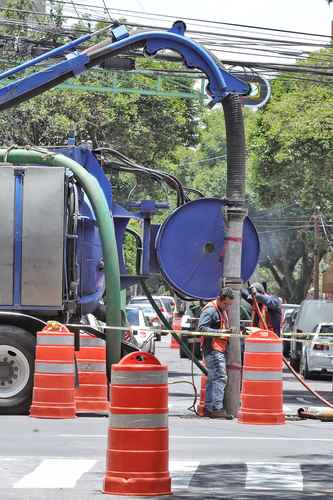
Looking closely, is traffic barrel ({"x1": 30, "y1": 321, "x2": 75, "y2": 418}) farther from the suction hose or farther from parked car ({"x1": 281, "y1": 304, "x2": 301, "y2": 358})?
parked car ({"x1": 281, "y1": 304, "x2": 301, "y2": 358})

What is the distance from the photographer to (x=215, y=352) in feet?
58.0

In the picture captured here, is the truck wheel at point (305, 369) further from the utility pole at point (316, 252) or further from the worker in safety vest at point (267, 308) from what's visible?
the utility pole at point (316, 252)

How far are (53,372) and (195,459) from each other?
401 centimetres

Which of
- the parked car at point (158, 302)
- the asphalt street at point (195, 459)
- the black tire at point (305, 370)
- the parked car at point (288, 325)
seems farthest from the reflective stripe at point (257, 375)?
the parked car at point (158, 302)

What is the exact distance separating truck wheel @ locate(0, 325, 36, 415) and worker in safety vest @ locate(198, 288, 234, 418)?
2.27 meters

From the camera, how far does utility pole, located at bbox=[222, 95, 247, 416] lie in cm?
1781

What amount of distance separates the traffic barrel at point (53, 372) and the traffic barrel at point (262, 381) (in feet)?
7.06

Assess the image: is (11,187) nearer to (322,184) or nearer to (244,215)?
(244,215)

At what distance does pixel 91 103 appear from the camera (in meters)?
41.9

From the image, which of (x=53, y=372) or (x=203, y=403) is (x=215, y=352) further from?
(x=53, y=372)

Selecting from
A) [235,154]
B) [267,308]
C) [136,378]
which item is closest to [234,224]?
[235,154]

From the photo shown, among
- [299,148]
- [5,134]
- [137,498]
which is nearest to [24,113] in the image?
[5,134]

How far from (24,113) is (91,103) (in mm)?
3360

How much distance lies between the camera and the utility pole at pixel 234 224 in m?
17.8
